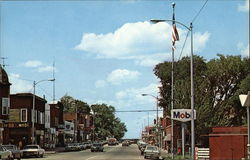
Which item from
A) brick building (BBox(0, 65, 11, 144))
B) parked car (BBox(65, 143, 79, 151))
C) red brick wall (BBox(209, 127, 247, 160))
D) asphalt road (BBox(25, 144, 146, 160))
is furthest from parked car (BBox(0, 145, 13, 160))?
parked car (BBox(65, 143, 79, 151))

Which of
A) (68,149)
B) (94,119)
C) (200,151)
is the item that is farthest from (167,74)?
(94,119)

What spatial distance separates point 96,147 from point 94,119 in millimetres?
101358

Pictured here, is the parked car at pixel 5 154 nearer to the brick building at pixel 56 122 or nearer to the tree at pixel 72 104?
the brick building at pixel 56 122

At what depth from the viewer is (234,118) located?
6850 centimetres

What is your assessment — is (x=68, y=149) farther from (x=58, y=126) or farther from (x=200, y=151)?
(x=200, y=151)

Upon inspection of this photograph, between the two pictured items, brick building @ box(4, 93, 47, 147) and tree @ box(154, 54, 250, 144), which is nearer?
tree @ box(154, 54, 250, 144)

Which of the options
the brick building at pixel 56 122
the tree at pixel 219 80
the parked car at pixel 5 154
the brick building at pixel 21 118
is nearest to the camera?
the parked car at pixel 5 154

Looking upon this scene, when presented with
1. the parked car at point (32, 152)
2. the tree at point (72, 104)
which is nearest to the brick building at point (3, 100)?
the parked car at point (32, 152)

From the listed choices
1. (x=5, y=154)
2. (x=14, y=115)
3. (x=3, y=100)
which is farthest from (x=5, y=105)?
(x=5, y=154)

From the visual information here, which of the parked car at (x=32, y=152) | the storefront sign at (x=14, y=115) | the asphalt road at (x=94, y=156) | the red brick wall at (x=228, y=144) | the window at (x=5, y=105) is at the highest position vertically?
the window at (x=5, y=105)

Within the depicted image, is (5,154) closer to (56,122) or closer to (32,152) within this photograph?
(32,152)

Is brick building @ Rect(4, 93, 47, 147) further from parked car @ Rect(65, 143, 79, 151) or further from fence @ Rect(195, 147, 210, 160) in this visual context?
fence @ Rect(195, 147, 210, 160)

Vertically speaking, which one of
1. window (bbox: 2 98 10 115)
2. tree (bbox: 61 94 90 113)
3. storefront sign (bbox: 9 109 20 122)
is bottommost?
storefront sign (bbox: 9 109 20 122)

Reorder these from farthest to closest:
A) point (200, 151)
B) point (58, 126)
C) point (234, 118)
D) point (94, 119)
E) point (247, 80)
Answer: point (94, 119)
point (58, 126)
point (234, 118)
point (247, 80)
point (200, 151)
